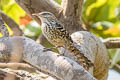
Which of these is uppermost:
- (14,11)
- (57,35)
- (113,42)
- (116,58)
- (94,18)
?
(14,11)

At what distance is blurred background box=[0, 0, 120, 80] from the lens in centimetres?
688

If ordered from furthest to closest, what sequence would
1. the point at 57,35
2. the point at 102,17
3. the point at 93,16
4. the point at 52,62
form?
the point at 102,17
the point at 93,16
the point at 57,35
the point at 52,62

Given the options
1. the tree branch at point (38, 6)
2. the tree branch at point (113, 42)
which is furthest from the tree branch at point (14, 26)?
the tree branch at point (113, 42)

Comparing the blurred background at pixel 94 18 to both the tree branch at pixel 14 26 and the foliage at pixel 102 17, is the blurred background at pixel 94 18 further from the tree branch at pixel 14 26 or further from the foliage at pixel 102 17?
the tree branch at pixel 14 26

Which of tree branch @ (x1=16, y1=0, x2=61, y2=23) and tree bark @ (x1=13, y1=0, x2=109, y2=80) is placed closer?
tree bark @ (x1=13, y1=0, x2=109, y2=80)

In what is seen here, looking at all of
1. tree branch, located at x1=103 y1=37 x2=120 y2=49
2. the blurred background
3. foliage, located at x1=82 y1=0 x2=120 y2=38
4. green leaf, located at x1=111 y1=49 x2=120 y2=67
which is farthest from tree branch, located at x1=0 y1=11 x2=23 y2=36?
foliage, located at x1=82 y1=0 x2=120 y2=38

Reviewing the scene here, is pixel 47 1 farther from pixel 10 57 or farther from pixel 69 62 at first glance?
pixel 69 62

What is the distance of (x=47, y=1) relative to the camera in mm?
5078

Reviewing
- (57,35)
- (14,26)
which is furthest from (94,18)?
(57,35)

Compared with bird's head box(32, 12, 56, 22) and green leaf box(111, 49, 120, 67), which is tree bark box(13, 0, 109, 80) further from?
green leaf box(111, 49, 120, 67)

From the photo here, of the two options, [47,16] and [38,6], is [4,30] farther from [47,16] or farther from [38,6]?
[38,6]

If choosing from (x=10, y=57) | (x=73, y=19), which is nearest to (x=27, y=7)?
(x=73, y=19)

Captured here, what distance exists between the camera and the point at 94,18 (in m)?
7.12

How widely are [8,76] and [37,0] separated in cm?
198
